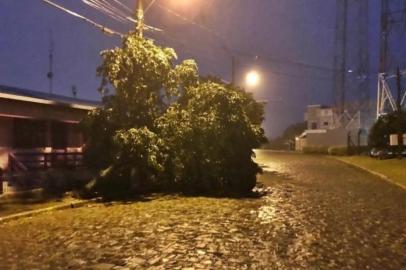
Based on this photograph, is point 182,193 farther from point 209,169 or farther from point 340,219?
point 340,219

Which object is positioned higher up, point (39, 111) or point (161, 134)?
point (39, 111)

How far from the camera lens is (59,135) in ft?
79.3

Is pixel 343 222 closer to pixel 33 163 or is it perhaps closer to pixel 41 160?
pixel 41 160

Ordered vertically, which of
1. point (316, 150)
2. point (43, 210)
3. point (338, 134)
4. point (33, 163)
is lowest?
point (43, 210)

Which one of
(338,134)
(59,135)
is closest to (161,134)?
(59,135)

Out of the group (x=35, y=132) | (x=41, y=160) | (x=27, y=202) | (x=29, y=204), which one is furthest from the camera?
(x=35, y=132)

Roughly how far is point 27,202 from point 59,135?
Answer: 28.0 ft

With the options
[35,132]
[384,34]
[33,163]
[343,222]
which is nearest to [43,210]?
[33,163]

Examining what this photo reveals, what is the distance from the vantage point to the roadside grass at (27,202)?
1444 cm

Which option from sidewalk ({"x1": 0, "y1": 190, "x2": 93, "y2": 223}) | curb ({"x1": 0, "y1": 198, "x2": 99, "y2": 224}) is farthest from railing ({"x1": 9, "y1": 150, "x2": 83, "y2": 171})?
curb ({"x1": 0, "y1": 198, "x2": 99, "y2": 224})

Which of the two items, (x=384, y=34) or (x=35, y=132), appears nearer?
(x=35, y=132)

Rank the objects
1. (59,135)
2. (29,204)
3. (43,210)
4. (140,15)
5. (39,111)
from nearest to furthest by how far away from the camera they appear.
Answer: (43,210) → (29,204) → (140,15) → (39,111) → (59,135)

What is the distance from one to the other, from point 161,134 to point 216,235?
9265 mm

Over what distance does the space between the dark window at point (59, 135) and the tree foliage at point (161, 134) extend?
4430mm
